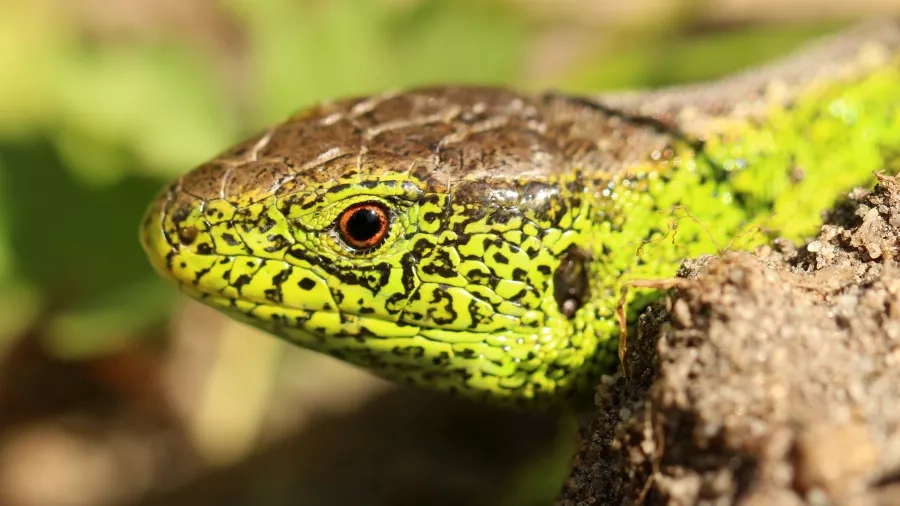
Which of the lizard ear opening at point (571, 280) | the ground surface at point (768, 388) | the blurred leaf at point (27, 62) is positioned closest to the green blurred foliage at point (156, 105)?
the blurred leaf at point (27, 62)

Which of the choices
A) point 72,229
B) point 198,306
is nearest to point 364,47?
point 72,229

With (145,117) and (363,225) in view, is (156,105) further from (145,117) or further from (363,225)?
(363,225)

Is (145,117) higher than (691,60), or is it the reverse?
(691,60)

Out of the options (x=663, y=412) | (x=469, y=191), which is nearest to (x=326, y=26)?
(x=469, y=191)

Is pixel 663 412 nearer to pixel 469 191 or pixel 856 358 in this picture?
pixel 856 358

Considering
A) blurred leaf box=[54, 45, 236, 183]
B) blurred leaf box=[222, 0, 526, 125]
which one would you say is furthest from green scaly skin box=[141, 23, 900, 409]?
blurred leaf box=[54, 45, 236, 183]

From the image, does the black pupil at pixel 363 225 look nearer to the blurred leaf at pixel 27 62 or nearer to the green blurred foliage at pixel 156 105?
the green blurred foliage at pixel 156 105
